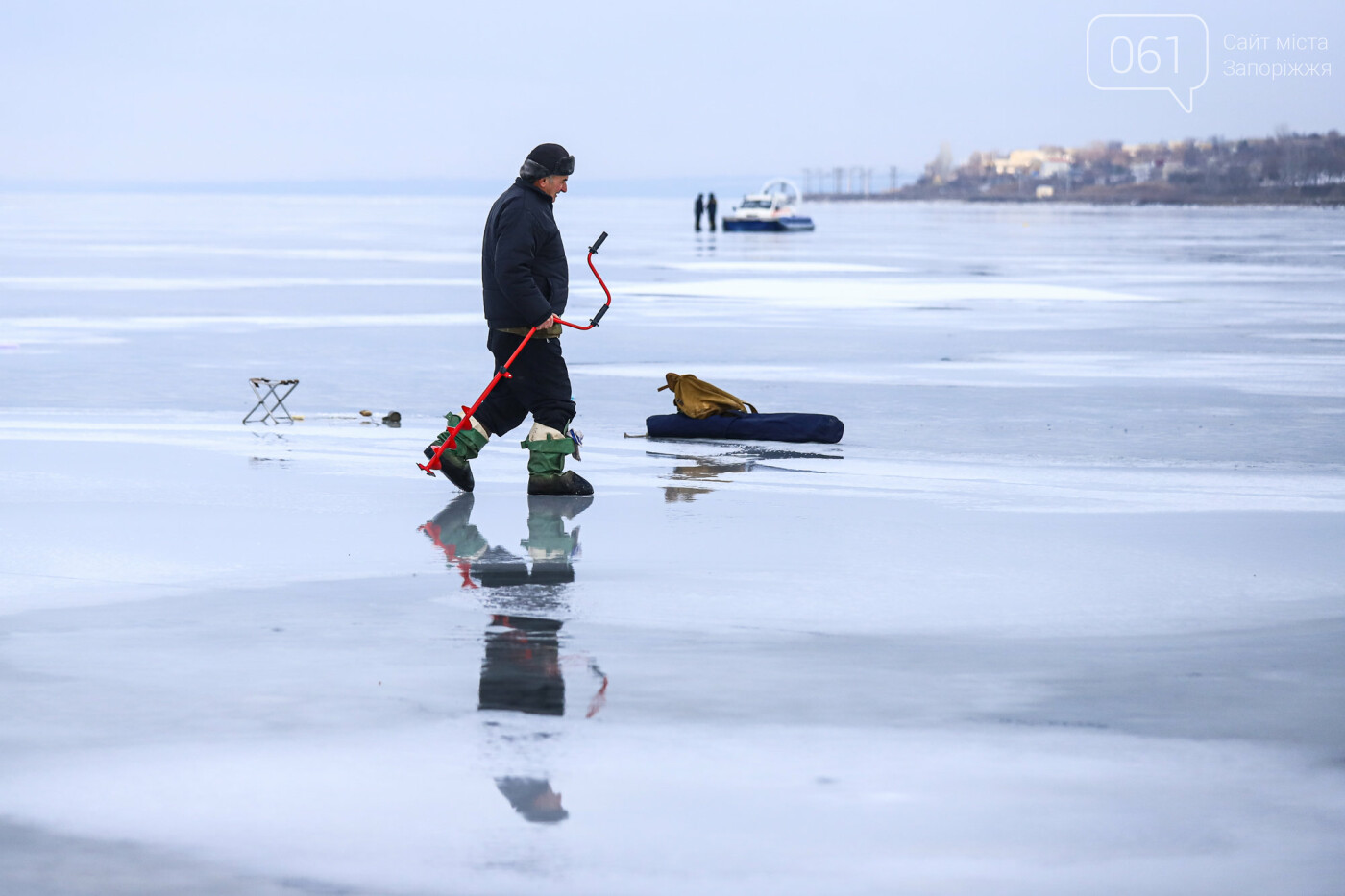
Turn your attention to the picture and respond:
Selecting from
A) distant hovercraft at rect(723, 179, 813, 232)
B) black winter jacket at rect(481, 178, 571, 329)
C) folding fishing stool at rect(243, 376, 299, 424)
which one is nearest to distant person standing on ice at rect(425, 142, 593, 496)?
black winter jacket at rect(481, 178, 571, 329)

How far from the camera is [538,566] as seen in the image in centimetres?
696

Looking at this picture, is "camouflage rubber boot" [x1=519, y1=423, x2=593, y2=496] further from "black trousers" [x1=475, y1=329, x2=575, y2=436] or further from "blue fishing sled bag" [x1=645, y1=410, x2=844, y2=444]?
"blue fishing sled bag" [x1=645, y1=410, x2=844, y2=444]

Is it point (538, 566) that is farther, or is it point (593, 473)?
point (593, 473)

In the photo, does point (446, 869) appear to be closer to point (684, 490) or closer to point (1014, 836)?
point (1014, 836)

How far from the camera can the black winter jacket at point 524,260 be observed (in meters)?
8.59

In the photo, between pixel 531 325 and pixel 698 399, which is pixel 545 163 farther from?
pixel 698 399

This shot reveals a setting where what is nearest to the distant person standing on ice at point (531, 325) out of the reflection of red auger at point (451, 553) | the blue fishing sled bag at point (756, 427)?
the reflection of red auger at point (451, 553)

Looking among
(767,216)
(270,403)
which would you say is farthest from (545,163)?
(767,216)

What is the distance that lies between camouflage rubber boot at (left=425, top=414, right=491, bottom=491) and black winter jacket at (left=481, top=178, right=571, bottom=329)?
0.57 meters

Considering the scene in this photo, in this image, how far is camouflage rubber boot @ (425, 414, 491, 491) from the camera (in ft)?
28.7

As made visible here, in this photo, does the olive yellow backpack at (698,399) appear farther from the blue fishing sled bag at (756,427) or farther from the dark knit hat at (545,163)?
the dark knit hat at (545,163)

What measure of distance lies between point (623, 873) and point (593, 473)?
19.7 ft

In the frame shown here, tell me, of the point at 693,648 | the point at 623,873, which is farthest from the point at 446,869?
the point at 693,648

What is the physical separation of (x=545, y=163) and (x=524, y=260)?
50cm
